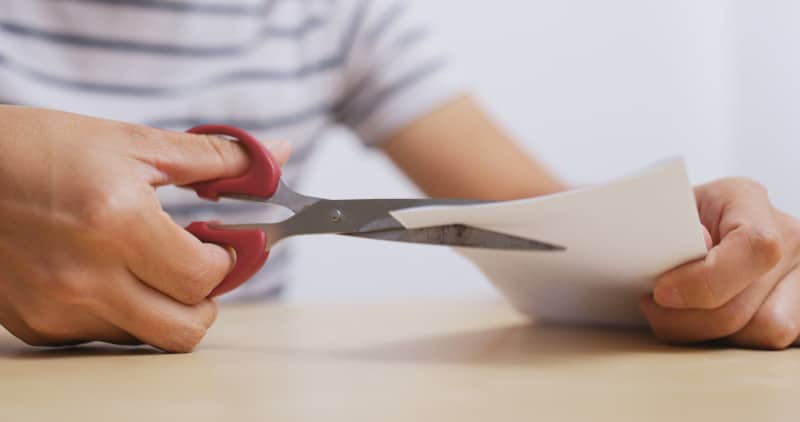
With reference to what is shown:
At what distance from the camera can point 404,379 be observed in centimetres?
43

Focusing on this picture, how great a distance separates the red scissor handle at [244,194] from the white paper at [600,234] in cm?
8

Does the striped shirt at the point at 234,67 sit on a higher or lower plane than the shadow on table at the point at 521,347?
higher

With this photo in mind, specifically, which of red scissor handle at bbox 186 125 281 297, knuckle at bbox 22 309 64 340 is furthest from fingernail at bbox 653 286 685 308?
knuckle at bbox 22 309 64 340

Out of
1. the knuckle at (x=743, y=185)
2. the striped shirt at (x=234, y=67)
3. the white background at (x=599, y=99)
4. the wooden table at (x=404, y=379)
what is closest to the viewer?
the wooden table at (x=404, y=379)

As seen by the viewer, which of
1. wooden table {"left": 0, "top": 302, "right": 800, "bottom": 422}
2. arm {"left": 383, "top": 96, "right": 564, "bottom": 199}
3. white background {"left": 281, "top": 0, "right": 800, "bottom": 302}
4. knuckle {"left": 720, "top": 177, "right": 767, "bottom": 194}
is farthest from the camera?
white background {"left": 281, "top": 0, "right": 800, "bottom": 302}

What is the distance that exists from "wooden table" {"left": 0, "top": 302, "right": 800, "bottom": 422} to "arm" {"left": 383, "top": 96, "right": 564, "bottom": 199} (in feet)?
1.31

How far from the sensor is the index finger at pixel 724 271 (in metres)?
0.49

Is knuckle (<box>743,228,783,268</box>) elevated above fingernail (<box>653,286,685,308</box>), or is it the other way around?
knuckle (<box>743,228,783,268</box>)

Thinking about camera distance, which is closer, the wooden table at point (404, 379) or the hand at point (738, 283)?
the wooden table at point (404, 379)

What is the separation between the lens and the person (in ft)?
1.54

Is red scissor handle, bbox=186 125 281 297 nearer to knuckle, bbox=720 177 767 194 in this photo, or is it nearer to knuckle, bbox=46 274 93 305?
knuckle, bbox=46 274 93 305

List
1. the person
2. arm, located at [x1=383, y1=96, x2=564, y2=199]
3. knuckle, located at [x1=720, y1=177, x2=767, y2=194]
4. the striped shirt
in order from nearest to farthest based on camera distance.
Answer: the person, knuckle, located at [x1=720, y1=177, x2=767, y2=194], the striped shirt, arm, located at [x1=383, y1=96, x2=564, y2=199]

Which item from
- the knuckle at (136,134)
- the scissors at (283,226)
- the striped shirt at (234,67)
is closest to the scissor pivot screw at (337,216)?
the scissors at (283,226)

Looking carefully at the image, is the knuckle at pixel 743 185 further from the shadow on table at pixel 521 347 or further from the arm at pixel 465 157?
the arm at pixel 465 157
